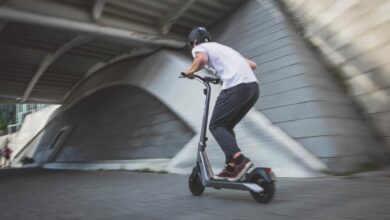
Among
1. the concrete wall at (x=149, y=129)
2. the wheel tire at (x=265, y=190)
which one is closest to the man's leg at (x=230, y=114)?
the wheel tire at (x=265, y=190)

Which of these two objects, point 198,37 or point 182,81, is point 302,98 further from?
point 182,81

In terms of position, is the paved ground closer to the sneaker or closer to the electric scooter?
the electric scooter

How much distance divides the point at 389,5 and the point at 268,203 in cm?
487

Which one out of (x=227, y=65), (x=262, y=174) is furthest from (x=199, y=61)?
(x=262, y=174)

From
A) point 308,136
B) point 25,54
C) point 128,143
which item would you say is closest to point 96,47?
point 25,54

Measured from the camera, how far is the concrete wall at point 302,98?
236 inches

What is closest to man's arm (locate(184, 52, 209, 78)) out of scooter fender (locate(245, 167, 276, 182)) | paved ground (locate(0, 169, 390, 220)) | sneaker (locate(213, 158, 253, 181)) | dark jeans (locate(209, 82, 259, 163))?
dark jeans (locate(209, 82, 259, 163))

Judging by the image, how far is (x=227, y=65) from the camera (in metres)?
4.09

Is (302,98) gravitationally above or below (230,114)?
below

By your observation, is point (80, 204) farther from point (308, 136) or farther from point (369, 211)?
point (308, 136)

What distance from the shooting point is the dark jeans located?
3.93m

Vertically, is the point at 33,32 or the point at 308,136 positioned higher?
the point at 33,32

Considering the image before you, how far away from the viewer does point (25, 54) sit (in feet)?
50.8

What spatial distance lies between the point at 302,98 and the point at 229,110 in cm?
358
